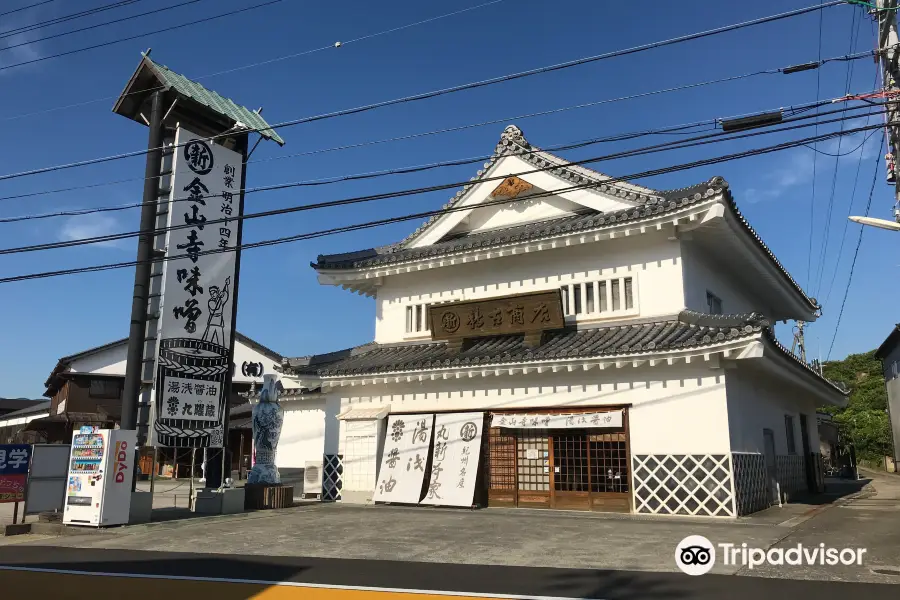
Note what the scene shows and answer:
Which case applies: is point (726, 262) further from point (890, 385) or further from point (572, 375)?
point (890, 385)

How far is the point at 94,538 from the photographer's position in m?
12.2

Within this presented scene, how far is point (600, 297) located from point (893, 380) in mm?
33778

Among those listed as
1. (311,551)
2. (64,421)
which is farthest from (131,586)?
(64,421)

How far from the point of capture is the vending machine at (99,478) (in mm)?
13195

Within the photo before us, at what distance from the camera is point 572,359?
15.2 meters

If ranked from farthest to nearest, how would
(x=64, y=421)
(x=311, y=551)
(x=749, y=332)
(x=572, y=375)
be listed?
(x=64, y=421)
(x=572, y=375)
(x=749, y=332)
(x=311, y=551)

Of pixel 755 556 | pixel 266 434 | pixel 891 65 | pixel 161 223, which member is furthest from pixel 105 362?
pixel 891 65

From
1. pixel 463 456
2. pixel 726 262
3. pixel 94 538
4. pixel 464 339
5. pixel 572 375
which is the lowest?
pixel 94 538

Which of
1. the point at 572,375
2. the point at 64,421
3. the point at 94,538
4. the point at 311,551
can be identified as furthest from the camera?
the point at 64,421

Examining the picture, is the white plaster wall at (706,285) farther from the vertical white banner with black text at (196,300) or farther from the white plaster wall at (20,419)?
the white plaster wall at (20,419)

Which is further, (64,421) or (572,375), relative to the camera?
(64,421)

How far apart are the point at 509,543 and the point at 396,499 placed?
24.3ft

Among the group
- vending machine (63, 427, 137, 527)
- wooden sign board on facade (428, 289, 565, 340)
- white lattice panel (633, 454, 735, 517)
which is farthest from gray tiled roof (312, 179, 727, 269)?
vending machine (63, 427, 137, 527)

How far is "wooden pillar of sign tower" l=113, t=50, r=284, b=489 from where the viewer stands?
49.3 ft
